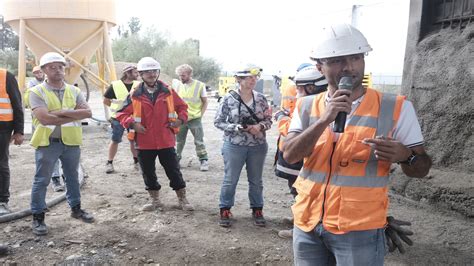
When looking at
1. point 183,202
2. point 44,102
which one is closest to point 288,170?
point 183,202

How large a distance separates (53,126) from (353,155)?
137 inches

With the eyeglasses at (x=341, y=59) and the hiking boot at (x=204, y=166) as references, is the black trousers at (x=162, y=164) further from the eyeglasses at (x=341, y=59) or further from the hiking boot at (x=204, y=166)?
the eyeglasses at (x=341, y=59)

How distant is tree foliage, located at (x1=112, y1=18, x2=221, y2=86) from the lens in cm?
3888

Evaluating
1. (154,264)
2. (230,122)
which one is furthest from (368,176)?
(230,122)

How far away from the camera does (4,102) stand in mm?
4664

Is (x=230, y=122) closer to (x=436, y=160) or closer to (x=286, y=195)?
(x=286, y=195)

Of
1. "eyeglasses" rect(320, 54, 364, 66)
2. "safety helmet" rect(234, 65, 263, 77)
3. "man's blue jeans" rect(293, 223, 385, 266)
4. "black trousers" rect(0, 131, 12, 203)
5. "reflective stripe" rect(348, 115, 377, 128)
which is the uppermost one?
"eyeglasses" rect(320, 54, 364, 66)

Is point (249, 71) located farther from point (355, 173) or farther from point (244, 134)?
point (355, 173)

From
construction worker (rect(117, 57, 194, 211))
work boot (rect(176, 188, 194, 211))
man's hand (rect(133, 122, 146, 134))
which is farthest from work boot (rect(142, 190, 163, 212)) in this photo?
man's hand (rect(133, 122, 146, 134))

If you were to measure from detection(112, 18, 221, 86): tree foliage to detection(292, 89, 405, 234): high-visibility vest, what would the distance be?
36.7 meters

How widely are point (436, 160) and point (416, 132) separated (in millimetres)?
3670

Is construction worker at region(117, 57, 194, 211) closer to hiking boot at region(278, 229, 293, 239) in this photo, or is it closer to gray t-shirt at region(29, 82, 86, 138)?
gray t-shirt at region(29, 82, 86, 138)

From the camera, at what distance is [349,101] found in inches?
69.2

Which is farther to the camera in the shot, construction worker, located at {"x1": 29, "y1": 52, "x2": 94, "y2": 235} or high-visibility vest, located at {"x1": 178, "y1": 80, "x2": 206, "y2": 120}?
high-visibility vest, located at {"x1": 178, "y1": 80, "x2": 206, "y2": 120}
